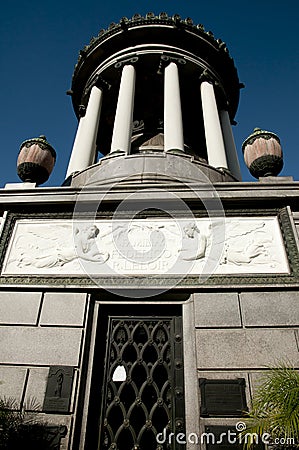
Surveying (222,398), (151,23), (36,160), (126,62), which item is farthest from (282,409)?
(151,23)

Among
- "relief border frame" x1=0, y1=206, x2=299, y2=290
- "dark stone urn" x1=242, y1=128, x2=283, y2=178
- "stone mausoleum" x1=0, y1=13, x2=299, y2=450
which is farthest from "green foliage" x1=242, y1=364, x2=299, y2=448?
"dark stone urn" x1=242, y1=128, x2=283, y2=178

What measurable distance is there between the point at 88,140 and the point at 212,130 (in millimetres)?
4690

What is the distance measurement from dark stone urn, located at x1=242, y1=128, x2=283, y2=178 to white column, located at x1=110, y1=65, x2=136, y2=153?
4.31 metres

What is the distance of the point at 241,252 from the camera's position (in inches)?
289

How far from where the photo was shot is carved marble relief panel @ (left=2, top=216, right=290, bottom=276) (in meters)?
7.19

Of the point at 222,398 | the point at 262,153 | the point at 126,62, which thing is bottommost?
the point at 222,398

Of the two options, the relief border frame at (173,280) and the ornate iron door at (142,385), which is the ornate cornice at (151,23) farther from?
the ornate iron door at (142,385)

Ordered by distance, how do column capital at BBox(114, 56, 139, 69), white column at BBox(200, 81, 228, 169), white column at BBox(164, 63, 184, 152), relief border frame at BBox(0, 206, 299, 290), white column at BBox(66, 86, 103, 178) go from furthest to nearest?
column capital at BBox(114, 56, 139, 69) → white column at BBox(66, 86, 103, 178) → white column at BBox(200, 81, 228, 169) → white column at BBox(164, 63, 184, 152) → relief border frame at BBox(0, 206, 299, 290)

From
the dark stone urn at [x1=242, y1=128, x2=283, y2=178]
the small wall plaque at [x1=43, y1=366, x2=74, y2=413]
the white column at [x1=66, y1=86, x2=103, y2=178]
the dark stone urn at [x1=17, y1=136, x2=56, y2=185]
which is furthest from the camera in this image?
the white column at [x1=66, y1=86, x2=103, y2=178]

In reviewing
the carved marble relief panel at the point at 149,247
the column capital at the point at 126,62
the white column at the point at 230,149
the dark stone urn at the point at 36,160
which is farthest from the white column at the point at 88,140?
the carved marble relief panel at the point at 149,247

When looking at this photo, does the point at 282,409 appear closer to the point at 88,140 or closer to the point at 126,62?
the point at 88,140

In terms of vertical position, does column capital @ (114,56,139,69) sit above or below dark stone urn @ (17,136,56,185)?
above

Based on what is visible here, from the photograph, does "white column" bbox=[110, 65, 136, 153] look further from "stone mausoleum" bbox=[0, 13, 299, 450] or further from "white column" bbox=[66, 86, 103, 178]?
"stone mausoleum" bbox=[0, 13, 299, 450]

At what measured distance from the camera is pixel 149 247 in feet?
24.7
